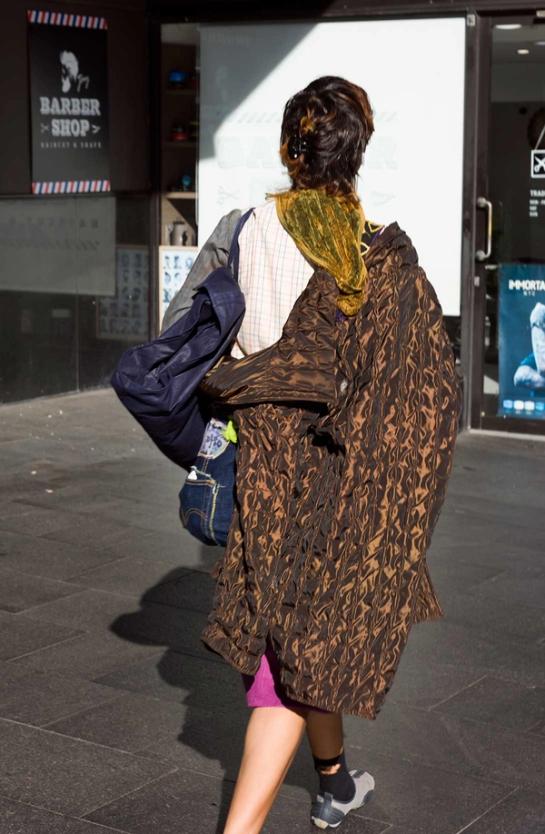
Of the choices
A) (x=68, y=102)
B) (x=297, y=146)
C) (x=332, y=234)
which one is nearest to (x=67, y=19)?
(x=68, y=102)

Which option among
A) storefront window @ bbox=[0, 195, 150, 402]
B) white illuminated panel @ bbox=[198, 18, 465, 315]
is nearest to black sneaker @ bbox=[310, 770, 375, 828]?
white illuminated panel @ bbox=[198, 18, 465, 315]

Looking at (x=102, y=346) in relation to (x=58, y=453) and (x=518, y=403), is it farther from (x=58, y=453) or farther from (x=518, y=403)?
(x=518, y=403)

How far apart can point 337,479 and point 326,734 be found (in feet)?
2.54

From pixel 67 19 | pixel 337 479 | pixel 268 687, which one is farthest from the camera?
pixel 67 19

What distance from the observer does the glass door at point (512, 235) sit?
8727mm

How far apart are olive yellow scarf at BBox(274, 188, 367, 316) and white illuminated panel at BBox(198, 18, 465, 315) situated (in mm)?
5783

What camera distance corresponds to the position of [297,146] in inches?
130

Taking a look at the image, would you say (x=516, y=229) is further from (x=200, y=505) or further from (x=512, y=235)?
(x=200, y=505)

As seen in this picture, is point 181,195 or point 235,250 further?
point 181,195

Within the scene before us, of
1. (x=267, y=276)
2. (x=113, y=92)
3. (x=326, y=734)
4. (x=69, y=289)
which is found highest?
(x=113, y=92)

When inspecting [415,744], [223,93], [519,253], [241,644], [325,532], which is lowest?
[415,744]

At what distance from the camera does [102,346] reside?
10.3 m

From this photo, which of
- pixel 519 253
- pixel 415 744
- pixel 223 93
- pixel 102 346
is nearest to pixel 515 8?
pixel 519 253

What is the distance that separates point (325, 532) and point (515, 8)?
624cm
